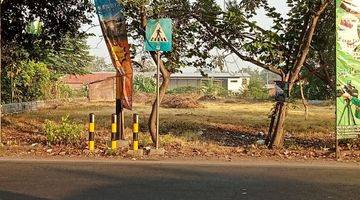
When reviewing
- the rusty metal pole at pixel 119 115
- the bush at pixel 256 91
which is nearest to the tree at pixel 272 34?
the rusty metal pole at pixel 119 115

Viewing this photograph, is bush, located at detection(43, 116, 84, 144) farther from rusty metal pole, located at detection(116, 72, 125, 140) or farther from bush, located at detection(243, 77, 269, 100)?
bush, located at detection(243, 77, 269, 100)

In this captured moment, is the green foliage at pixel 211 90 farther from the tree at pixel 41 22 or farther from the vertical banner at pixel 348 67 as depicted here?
the vertical banner at pixel 348 67

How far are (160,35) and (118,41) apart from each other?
1733 millimetres

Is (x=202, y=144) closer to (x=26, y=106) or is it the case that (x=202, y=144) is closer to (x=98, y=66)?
(x=26, y=106)

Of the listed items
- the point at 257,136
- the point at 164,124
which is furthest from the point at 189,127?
the point at 257,136

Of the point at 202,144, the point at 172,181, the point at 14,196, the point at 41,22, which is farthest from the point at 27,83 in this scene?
the point at 14,196

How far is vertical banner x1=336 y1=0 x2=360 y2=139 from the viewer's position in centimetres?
1152

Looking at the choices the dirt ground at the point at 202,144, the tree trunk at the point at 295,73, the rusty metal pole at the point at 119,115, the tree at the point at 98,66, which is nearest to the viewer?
the dirt ground at the point at 202,144

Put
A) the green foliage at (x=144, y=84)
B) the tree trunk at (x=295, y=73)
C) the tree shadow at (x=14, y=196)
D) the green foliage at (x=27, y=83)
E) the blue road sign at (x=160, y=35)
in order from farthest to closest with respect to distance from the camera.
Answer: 1. the green foliage at (x=144, y=84)
2. the green foliage at (x=27, y=83)
3. the tree trunk at (x=295, y=73)
4. the blue road sign at (x=160, y=35)
5. the tree shadow at (x=14, y=196)

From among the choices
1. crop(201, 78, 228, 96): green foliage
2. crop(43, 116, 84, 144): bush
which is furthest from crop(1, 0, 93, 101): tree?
crop(201, 78, 228, 96): green foliage

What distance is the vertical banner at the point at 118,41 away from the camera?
1285cm

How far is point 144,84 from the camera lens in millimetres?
58344

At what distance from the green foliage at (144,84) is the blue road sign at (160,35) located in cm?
4486

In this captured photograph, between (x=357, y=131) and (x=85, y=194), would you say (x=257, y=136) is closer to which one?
(x=357, y=131)
